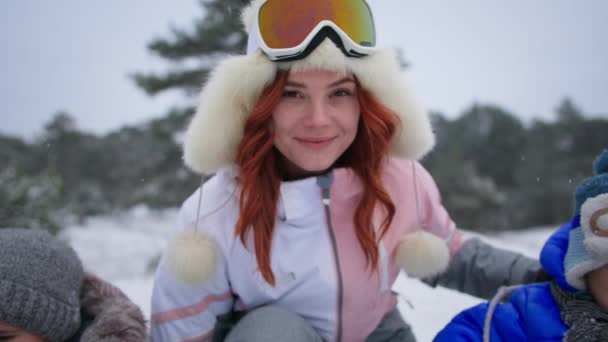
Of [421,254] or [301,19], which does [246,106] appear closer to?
[301,19]

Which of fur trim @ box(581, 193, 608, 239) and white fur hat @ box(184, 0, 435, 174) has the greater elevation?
white fur hat @ box(184, 0, 435, 174)

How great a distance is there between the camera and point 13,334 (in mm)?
1188

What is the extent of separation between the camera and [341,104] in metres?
1.29

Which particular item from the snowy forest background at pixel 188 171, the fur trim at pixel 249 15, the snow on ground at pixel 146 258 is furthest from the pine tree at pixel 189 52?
the fur trim at pixel 249 15

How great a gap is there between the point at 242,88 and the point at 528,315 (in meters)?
1.10

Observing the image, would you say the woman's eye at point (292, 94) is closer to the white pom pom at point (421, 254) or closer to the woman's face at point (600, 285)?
the white pom pom at point (421, 254)

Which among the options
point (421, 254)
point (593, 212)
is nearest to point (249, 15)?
point (421, 254)

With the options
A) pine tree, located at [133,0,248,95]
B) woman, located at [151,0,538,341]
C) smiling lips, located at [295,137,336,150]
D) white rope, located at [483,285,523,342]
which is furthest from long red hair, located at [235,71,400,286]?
pine tree, located at [133,0,248,95]

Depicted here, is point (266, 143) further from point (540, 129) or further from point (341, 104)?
point (540, 129)

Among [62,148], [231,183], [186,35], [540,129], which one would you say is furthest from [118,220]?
[540,129]

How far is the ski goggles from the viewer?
120 centimetres

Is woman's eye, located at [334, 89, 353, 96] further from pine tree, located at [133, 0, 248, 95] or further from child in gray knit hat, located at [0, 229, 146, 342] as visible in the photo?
pine tree, located at [133, 0, 248, 95]

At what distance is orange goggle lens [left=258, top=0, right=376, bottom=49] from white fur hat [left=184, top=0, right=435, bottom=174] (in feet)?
0.19

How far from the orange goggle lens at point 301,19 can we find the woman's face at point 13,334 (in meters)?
1.13
